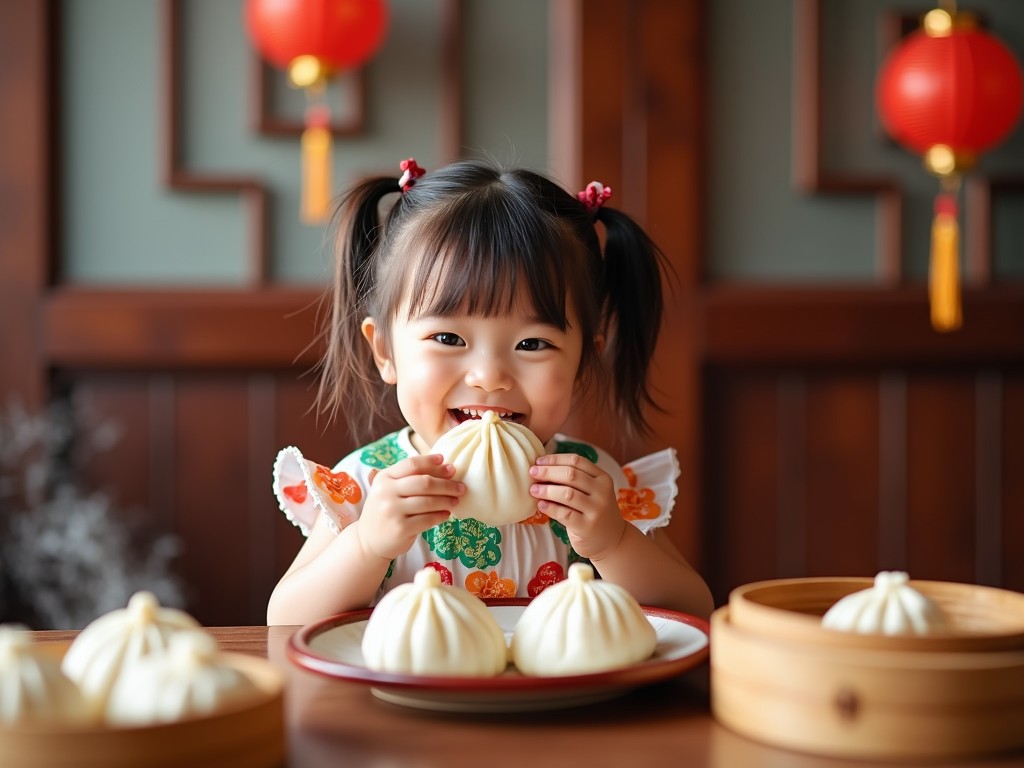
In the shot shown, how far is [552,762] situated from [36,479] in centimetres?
228

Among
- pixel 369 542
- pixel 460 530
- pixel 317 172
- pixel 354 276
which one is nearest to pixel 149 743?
pixel 369 542

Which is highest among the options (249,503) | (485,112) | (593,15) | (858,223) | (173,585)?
(593,15)

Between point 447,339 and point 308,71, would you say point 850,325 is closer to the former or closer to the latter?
point 308,71

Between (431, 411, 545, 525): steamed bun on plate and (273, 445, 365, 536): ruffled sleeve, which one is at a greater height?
(431, 411, 545, 525): steamed bun on plate

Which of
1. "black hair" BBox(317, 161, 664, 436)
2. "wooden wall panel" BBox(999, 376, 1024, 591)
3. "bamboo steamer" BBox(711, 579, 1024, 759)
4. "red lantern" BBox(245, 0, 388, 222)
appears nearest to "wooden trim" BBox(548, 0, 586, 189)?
"red lantern" BBox(245, 0, 388, 222)

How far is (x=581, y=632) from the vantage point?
733 millimetres

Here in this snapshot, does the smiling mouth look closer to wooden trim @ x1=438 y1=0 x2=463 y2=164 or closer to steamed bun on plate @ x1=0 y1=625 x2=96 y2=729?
steamed bun on plate @ x1=0 y1=625 x2=96 y2=729

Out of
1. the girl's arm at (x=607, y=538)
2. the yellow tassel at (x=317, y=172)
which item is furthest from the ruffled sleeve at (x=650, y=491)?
the yellow tassel at (x=317, y=172)

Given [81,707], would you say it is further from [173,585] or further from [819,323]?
[819,323]

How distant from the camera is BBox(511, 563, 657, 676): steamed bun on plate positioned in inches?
28.8

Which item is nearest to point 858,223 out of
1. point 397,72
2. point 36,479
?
point 397,72

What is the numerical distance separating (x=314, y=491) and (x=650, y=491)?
1.34 ft

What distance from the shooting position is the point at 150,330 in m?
2.70

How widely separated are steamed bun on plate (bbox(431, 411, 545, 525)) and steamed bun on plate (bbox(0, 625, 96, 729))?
429 millimetres
